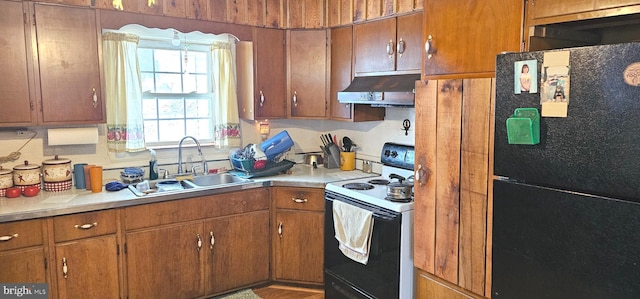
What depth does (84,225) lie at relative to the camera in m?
2.67

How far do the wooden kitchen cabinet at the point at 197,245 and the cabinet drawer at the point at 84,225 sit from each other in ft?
0.34

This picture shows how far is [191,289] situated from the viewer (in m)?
3.12

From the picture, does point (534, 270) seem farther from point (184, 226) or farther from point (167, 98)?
point (167, 98)

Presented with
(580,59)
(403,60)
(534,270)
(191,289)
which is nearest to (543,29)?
(580,59)

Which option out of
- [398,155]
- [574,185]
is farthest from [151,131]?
[574,185]

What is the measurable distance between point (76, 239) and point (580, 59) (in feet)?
8.90

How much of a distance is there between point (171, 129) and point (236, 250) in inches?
44.7

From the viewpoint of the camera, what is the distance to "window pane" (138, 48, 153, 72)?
3426mm

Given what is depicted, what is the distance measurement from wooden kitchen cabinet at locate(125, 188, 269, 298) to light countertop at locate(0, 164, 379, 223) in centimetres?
5

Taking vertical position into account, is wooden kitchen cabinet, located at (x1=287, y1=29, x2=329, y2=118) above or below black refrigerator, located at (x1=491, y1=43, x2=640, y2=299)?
above

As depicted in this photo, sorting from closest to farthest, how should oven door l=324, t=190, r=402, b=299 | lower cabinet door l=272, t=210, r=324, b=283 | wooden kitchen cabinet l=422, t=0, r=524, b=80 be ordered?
wooden kitchen cabinet l=422, t=0, r=524, b=80, oven door l=324, t=190, r=402, b=299, lower cabinet door l=272, t=210, r=324, b=283

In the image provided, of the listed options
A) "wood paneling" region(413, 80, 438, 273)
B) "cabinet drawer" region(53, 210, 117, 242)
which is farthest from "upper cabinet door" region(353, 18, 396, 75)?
"cabinet drawer" region(53, 210, 117, 242)

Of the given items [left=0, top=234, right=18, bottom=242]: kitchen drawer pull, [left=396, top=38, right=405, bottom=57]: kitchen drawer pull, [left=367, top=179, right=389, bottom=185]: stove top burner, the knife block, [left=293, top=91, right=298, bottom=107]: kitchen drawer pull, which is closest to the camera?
[left=0, top=234, right=18, bottom=242]: kitchen drawer pull

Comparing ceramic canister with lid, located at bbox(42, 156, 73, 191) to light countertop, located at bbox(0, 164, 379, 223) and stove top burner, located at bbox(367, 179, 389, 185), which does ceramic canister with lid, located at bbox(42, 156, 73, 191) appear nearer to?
light countertop, located at bbox(0, 164, 379, 223)
